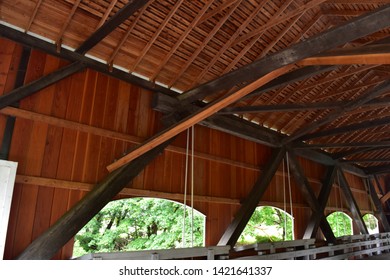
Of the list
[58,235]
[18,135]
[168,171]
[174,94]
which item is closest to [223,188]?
[168,171]

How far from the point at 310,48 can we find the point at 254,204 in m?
3.21

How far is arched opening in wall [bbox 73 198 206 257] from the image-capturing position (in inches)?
352

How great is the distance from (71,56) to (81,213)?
6.37 ft

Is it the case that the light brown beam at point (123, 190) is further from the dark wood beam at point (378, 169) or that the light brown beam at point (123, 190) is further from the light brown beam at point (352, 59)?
the dark wood beam at point (378, 169)

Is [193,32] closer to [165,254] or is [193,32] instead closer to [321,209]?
[165,254]

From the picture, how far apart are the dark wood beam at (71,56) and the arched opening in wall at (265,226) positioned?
7.40m

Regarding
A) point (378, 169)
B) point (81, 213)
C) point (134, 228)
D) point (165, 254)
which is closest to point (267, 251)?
point (165, 254)

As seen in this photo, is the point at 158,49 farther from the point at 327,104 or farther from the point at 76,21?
the point at 327,104

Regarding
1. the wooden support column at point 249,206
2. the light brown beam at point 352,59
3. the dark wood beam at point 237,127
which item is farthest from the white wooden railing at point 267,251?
the light brown beam at point 352,59

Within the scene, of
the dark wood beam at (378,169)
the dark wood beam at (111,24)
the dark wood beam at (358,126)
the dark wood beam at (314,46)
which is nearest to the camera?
the dark wood beam at (314,46)

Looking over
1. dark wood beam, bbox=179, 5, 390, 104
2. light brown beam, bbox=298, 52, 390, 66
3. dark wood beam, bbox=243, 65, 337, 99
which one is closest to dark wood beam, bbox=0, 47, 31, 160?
dark wood beam, bbox=179, 5, 390, 104

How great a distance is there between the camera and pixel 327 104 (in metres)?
4.45

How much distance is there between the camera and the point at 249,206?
16.5ft

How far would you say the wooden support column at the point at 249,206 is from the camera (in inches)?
185
